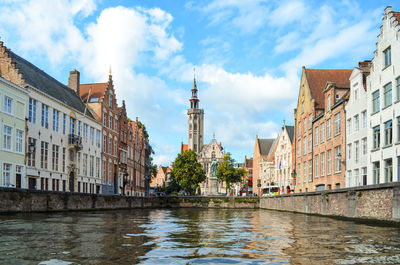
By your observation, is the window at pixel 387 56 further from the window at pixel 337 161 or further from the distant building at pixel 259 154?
the distant building at pixel 259 154

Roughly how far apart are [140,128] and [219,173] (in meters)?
23.1

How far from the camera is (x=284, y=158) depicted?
72625mm

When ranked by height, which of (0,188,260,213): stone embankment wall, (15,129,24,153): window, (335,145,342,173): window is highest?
(15,129,24,153): window

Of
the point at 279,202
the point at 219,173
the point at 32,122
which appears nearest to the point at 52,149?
the point at 32,122

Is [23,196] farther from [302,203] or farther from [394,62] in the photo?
[394,62]

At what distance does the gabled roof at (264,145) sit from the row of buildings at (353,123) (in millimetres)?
51314

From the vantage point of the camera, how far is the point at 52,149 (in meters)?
39.7

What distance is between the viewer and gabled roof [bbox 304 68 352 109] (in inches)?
1813

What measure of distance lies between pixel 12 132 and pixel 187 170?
5707cm

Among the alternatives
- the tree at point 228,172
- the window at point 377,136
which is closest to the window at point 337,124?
the window at point 377,136

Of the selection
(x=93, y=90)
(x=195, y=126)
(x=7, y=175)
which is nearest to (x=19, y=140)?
(x=7, y=175)

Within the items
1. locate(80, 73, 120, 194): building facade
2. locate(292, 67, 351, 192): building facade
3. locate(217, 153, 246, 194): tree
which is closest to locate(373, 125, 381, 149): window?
locate(292, 67, 351, 192): building facade

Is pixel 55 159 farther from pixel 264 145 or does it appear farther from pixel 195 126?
pixel 195 126

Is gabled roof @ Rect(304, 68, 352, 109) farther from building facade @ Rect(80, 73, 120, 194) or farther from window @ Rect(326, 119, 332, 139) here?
building facade @ Rect(80, 73, 120, 194)
